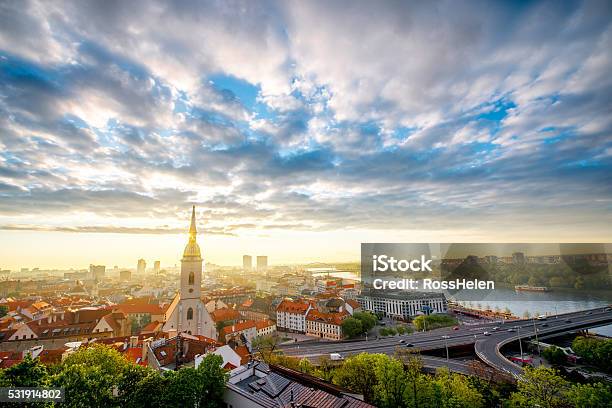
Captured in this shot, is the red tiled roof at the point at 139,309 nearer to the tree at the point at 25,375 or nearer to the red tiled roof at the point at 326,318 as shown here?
the red tiled roof at the point at 326,318

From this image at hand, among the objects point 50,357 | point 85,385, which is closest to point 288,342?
point 50,357

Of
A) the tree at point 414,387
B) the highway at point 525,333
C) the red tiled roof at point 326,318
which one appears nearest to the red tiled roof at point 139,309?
the red tiled roof at point 326,318

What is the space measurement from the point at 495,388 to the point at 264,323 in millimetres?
35832

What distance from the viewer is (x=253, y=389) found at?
1496cm

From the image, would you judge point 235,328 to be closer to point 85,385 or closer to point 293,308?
point 293,308

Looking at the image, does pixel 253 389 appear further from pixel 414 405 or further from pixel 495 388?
pixel 495 388

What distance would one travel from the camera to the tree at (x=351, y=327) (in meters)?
46.9

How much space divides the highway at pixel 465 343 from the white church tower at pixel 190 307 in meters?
10.0

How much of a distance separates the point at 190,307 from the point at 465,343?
3227 cm

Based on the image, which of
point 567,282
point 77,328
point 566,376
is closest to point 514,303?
point 567,282

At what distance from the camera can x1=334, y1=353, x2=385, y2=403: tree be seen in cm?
2159

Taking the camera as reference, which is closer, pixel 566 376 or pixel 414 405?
pixel 414 405

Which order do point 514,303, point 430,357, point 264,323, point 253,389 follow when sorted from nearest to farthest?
point 253,389
point 430,357
point 264,323
point 514,303

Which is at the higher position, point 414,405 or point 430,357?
point 414,405
